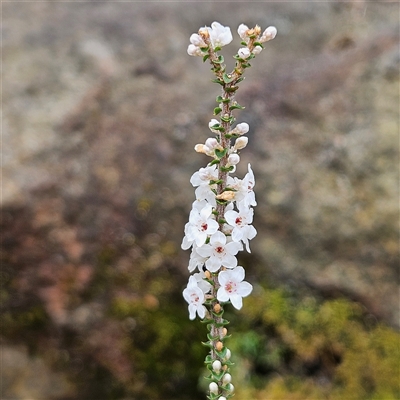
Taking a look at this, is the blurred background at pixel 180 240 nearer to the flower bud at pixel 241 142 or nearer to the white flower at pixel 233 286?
the white flower at pixel 233 286

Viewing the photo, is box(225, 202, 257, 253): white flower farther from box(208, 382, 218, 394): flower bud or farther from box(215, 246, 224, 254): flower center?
box(208, 382, 218, 394): flower bud

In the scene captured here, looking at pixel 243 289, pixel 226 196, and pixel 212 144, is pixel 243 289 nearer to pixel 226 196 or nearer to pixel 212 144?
pixel 226 196

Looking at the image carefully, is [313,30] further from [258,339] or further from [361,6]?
[258,339]

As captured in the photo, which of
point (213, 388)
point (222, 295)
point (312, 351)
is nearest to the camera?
point (222, 295)

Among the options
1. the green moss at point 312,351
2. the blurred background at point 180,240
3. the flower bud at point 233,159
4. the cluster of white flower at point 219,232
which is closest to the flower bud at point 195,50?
the cluster of white flower at point 219,232

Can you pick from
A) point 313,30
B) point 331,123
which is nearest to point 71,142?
point 331,123

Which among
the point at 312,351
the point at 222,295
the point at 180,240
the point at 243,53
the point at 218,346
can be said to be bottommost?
the point at 218,346

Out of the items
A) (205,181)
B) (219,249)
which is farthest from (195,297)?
(205,181)

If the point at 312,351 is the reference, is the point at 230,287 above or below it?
below
